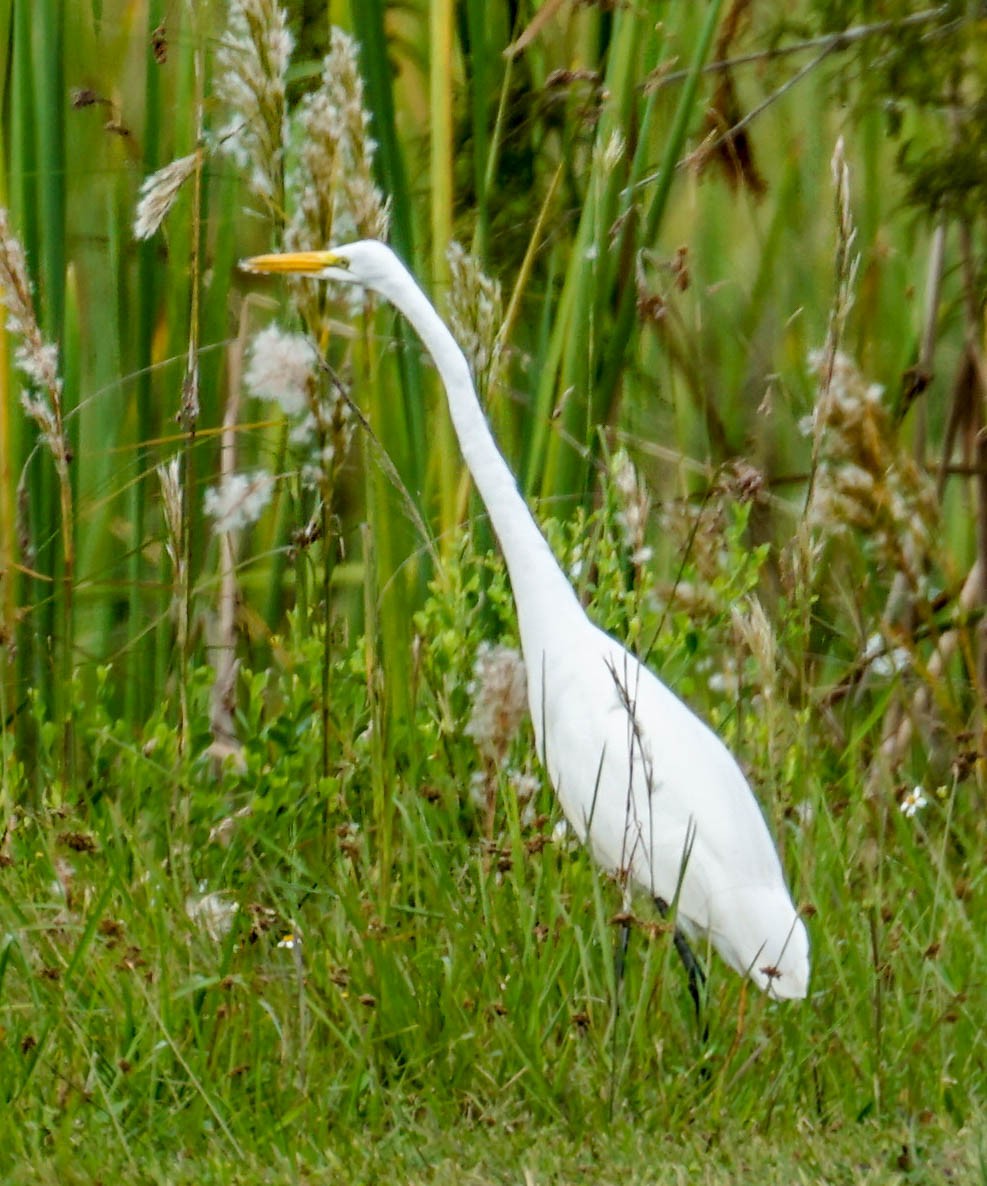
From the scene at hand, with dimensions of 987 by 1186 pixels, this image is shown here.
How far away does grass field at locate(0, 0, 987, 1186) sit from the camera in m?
1.90

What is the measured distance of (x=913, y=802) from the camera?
103 inches

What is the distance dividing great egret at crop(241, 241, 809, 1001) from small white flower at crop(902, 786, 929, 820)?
1.05 ft

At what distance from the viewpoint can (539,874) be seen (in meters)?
2.16

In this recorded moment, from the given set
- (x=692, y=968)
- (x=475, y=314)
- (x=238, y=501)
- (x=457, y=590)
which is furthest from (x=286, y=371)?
(x=692, y=968)

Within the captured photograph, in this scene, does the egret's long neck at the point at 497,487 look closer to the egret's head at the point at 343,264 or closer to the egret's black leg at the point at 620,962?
the egret's head at the point at 343,264

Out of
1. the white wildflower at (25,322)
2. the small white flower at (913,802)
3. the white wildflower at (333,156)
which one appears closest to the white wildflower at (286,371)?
the white wildflower at (333,156)

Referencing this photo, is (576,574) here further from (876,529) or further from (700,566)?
(876,529)

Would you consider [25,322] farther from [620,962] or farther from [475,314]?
[620,962]

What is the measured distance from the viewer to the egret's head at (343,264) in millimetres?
2125

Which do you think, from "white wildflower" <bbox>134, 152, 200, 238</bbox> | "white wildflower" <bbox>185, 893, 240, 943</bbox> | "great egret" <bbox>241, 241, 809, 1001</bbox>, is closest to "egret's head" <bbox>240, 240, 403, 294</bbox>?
"great egret" <bbox>241, 241, 809, 1001</bbox>

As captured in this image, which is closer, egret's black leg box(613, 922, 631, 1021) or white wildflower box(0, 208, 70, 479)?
egret's black leg box(613, 922, 631, 1021)

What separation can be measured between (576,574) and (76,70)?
4.25 feet

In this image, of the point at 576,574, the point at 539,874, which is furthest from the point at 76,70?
the point at 539,874

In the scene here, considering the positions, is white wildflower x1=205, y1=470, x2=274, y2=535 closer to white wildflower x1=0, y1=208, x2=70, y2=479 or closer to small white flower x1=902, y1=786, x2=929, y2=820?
white wildflower x1=0, y1=208, x2=70, y2=479
